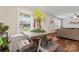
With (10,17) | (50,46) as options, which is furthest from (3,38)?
(50,46)

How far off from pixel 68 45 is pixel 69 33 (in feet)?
0.58

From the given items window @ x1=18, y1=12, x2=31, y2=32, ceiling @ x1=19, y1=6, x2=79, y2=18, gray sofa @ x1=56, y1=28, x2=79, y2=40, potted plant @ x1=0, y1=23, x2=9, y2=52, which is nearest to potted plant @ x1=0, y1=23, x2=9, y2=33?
potted plant @ x1=0, y1=23, x2=9, y2=52

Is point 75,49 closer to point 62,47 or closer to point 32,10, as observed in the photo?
point 62,47

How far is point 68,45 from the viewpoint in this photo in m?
1.99

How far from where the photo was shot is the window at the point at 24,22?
6.64 feet

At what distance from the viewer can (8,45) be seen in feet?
6.64

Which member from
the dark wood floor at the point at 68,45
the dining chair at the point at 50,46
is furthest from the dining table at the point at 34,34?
the dark wood floor at the point at 68,45

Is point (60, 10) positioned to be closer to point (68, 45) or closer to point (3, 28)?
point (68, 45)

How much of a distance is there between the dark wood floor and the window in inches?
20.2

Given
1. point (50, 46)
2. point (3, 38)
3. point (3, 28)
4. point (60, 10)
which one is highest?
point (60, 10)

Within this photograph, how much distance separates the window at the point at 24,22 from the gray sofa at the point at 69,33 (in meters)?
0.44

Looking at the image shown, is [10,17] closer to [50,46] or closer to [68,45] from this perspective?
[50,46]

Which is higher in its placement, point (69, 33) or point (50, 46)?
point (69, 33)
